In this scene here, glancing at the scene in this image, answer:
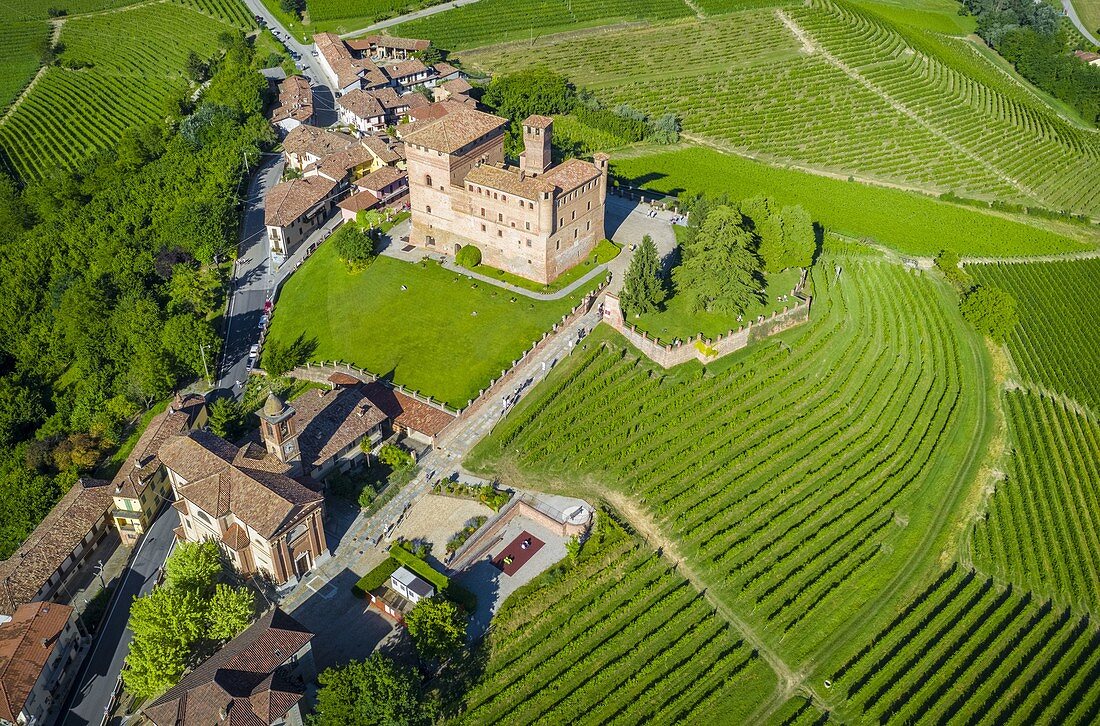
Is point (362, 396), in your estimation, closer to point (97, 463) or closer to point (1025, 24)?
point (97, 463)

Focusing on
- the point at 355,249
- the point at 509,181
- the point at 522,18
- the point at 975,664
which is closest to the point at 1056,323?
the point at 975,664

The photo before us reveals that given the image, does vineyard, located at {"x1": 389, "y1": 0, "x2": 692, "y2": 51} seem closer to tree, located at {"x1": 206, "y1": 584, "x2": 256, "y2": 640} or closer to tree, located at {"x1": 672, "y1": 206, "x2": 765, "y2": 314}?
tree, located at {"x1": 672, "y1": 206, "x2": 765, "y2": 314}

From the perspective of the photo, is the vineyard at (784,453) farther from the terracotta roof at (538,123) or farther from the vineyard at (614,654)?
the terracotta roof at (538,123)

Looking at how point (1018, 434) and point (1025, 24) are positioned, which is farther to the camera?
point (1025, 24)

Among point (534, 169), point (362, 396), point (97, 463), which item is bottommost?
point (97, 463)

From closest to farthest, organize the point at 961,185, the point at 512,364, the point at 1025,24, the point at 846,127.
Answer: the point at 512,364, the point at 961,185, the point at 846,127, the point at 1025,24

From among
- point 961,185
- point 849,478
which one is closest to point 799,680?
point 849,478

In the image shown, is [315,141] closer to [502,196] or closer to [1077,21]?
[502,196]

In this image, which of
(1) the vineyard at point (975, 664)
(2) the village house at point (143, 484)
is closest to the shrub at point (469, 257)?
(2) the village house at point (143, 484)
